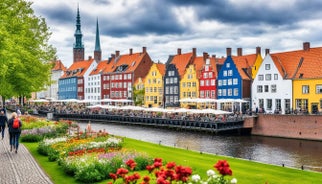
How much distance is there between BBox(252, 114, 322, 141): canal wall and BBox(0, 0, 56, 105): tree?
25675mm

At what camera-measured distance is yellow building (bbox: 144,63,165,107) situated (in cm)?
8600

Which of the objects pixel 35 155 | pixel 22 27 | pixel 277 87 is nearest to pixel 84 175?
pixel 35 155

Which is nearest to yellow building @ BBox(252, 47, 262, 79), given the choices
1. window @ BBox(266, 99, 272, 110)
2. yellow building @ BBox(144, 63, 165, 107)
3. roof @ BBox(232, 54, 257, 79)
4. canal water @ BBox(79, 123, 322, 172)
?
roof @ BBox(232, 54, 257, 79)

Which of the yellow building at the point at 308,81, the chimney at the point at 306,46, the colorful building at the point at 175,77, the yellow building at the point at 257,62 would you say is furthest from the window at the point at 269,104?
the colorful building at the point at 175,77

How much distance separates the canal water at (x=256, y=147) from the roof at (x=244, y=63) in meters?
20.2

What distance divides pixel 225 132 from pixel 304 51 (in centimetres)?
1862

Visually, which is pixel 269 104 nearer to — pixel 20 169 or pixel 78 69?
pixel 20 169

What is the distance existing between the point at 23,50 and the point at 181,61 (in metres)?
55.4

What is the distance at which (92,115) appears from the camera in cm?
7281

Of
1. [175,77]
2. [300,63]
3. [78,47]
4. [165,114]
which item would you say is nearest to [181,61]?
[175,77]

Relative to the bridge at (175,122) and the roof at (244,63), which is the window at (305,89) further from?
the roof at (244,63)

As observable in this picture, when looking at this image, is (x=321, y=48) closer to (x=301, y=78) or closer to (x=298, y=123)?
(x=301, y=78)

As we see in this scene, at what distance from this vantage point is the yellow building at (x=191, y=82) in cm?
7594

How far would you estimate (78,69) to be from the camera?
124 m
